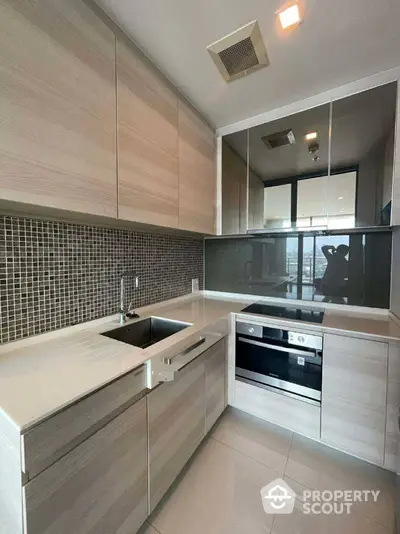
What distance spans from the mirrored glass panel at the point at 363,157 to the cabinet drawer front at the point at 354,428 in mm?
1149

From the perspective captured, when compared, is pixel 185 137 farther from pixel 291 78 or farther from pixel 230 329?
pixel 230 329

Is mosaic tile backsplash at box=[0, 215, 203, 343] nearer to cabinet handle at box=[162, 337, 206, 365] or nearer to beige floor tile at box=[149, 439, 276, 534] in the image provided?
cabinet handle at box=[162, 337, 206, 365]

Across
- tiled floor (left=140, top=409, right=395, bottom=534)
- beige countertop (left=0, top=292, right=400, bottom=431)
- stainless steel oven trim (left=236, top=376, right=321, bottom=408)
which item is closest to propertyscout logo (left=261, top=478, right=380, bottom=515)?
tiled floor (left=140, top=409, right=395, bottom=534)

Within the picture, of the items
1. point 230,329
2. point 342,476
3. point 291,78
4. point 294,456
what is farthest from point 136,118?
point 342,476

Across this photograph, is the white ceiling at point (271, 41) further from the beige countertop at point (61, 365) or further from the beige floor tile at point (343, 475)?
the beige floor tile at point (343, 475)

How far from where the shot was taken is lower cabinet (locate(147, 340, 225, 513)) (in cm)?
101

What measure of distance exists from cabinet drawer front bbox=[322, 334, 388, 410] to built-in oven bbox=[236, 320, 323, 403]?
0.18ft

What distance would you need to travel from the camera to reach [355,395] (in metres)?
1.32

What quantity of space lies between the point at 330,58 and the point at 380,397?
192 cm

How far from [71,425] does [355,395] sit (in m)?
1.48

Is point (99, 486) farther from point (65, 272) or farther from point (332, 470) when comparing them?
point (332, 470)

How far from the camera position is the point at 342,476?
1.29 m

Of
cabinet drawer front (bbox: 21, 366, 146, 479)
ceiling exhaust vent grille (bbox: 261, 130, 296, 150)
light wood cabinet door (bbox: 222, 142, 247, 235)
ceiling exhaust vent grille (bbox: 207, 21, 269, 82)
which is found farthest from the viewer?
light wood cabinet door (bbox: 222, 142, 247, 235)

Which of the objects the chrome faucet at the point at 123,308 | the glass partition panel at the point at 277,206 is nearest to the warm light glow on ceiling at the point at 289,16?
the glass partition panel at the point at 277,206
